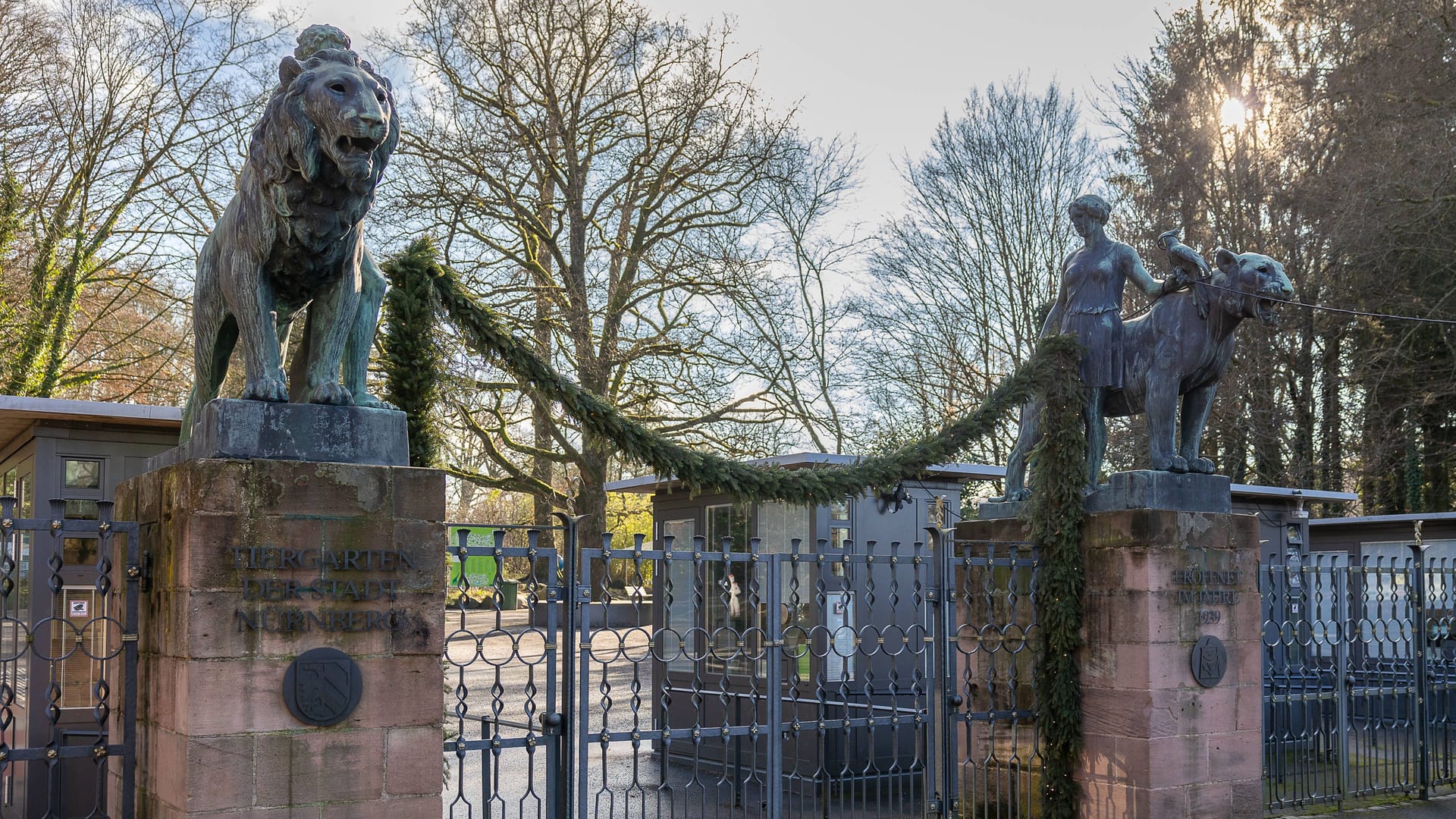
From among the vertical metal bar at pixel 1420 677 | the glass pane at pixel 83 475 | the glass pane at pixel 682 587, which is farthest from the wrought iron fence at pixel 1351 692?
the glass pane at pixel 83 475

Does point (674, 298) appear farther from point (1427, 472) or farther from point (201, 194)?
point (1427, 472)

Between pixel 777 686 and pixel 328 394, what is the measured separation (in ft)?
9.77

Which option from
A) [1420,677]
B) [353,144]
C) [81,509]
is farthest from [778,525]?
[353,144]

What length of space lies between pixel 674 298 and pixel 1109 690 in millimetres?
13401

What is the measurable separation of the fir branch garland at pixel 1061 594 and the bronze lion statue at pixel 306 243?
14.1ft

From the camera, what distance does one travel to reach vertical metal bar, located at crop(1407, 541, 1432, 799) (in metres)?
10.5

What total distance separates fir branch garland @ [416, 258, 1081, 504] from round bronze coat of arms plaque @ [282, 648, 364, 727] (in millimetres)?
2153

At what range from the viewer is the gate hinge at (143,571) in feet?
17.9

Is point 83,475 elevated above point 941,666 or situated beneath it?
elevated above

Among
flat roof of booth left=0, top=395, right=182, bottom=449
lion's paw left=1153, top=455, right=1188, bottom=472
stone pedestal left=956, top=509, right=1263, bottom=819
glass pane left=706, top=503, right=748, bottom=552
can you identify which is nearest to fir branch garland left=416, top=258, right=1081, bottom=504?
lion's paw left=1153, top=455, right=1188, bottom=472

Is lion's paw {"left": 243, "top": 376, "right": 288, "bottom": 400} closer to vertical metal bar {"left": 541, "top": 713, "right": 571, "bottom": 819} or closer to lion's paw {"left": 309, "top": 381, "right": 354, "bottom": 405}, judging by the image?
lion's paw {"left": 309, "top": 381, "right": 354, "bottom": 405}

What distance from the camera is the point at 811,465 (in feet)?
39.2

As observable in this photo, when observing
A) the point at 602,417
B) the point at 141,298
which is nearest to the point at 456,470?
the point at 141,298

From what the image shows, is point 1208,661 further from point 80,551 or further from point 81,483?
point 81,483
